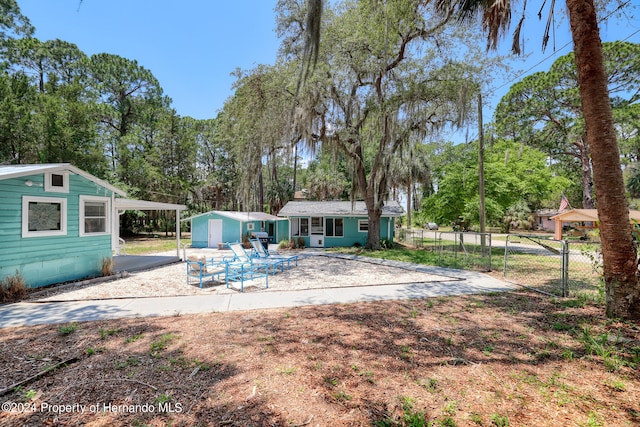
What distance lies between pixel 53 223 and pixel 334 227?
12.7 m

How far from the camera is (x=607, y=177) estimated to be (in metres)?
4.18

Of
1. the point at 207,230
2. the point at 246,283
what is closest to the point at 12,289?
the point at 246,283

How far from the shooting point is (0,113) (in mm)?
15422

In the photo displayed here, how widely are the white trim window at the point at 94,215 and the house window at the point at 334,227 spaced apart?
438 inches

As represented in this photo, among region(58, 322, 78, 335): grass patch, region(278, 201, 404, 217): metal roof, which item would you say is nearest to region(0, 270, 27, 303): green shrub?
region(58, 322, 78, 335): grass patch

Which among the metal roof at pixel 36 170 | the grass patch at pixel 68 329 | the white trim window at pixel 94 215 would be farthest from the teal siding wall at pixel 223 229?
the grass patch at pixel 68 329

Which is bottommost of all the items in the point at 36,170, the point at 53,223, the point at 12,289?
the point at 12,289

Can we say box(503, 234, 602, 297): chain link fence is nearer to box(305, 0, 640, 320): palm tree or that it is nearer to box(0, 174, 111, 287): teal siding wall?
box(305, 0, 640, 320): palm tree

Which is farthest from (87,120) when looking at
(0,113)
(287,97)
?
(287,97)

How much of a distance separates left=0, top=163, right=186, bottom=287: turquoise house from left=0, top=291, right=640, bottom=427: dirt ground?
10.3 ft

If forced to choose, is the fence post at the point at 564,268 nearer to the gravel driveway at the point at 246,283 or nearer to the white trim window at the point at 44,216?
the gravel driveway at the point at 246,283

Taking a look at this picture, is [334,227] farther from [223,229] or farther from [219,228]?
[219,228]

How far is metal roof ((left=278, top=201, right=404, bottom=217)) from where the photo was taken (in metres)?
16.7

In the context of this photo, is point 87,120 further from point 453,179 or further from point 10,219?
point 453,179
